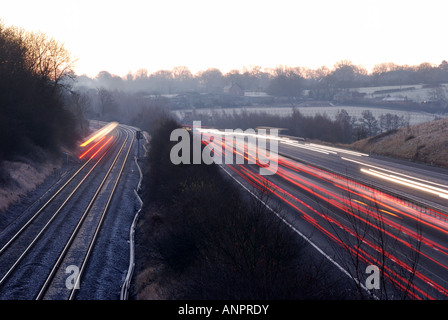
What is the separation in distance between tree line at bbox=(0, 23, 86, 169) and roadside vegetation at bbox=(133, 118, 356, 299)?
14033 millimetres

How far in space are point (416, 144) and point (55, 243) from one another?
32343mm

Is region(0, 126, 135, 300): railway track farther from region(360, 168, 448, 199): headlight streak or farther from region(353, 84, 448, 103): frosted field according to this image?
region(353, 84, 448, 103): frosted field

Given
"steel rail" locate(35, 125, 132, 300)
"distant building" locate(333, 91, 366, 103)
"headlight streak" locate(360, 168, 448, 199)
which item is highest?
"distant building" locate(333, 91, 366, 103)

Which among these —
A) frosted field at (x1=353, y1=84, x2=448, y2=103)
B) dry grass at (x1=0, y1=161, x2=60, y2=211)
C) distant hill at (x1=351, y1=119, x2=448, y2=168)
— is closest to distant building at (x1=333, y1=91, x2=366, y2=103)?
frosted field at (x1=353, y1=84, x2=448, y2=103)

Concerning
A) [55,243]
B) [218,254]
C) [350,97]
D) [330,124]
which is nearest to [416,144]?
[330,124]

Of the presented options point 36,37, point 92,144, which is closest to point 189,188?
point 36,37

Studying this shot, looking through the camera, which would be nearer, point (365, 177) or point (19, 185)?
point (19, 185)

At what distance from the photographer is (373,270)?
42.3ft

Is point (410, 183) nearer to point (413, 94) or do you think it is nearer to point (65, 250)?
point (65, 250)

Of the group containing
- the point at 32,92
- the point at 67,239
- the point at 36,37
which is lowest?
the point at 67,239

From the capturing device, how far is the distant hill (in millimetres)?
34312
